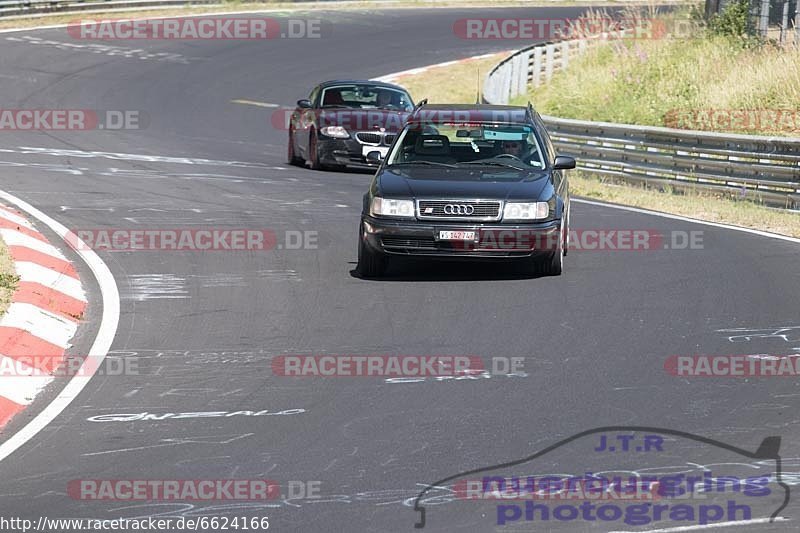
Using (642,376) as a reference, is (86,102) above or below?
below

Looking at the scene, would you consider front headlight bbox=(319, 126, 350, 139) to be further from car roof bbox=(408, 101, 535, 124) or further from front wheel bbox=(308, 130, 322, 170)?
car roof bbox=(408, 101, 535, 124)

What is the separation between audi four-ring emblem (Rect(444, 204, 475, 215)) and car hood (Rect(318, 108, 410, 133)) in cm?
989

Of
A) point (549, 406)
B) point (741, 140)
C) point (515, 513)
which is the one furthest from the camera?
point (741, 140)

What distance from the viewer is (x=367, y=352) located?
9688 millimetres

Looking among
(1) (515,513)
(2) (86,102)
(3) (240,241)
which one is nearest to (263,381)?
(1) (515,513)

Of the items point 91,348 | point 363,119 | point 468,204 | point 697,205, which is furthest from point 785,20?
point 91,348

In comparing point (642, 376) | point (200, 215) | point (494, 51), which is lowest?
point (494, 51)

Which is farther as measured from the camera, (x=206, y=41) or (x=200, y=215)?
(x=206, y=41)

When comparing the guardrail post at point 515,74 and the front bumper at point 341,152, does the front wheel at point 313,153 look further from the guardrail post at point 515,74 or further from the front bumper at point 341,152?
the guardrail post at point 515,74

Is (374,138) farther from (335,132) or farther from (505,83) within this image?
(505,83)

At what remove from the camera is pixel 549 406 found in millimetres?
8258

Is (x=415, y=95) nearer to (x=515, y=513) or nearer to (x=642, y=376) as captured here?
(x=642, y=376)

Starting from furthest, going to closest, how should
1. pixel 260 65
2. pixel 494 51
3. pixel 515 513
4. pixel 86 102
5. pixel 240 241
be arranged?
pixel 494 51 → pixel 260 65 → pixel 86 102 → pixel 240 241 → pixel 515 513

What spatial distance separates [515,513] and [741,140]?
14118mm
